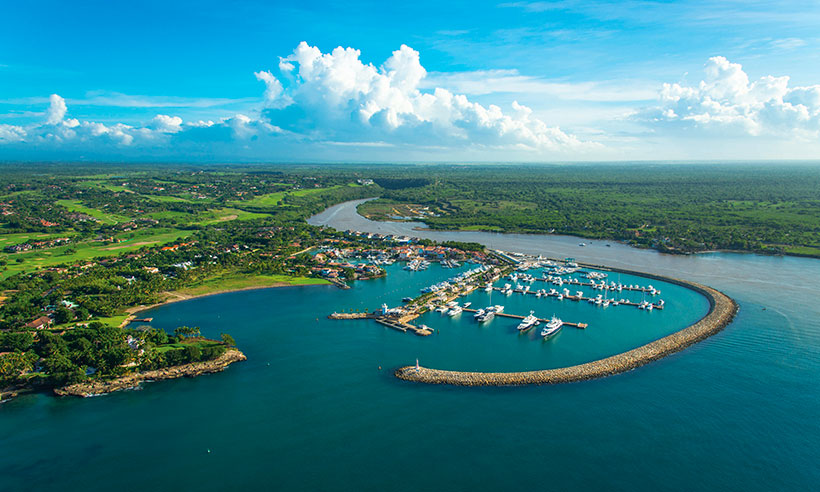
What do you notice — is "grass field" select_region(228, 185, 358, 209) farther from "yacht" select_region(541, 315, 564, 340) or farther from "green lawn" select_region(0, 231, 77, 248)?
"yacht" select_region(541, 315, 564, 340)

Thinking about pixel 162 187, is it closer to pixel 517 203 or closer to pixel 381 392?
pixel 517 203

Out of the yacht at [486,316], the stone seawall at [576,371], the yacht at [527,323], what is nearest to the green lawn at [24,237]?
the yacht at [486,316]

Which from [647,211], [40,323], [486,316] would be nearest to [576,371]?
[486,316]

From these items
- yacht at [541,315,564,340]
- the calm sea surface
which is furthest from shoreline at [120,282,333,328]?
yacht at [541,315,564,340]

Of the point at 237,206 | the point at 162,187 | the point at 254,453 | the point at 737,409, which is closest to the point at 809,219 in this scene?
the point at 737,409

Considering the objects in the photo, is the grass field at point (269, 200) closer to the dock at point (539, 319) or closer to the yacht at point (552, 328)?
the dock at point (539, 319)

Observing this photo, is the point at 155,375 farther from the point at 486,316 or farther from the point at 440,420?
the point at 486,316
